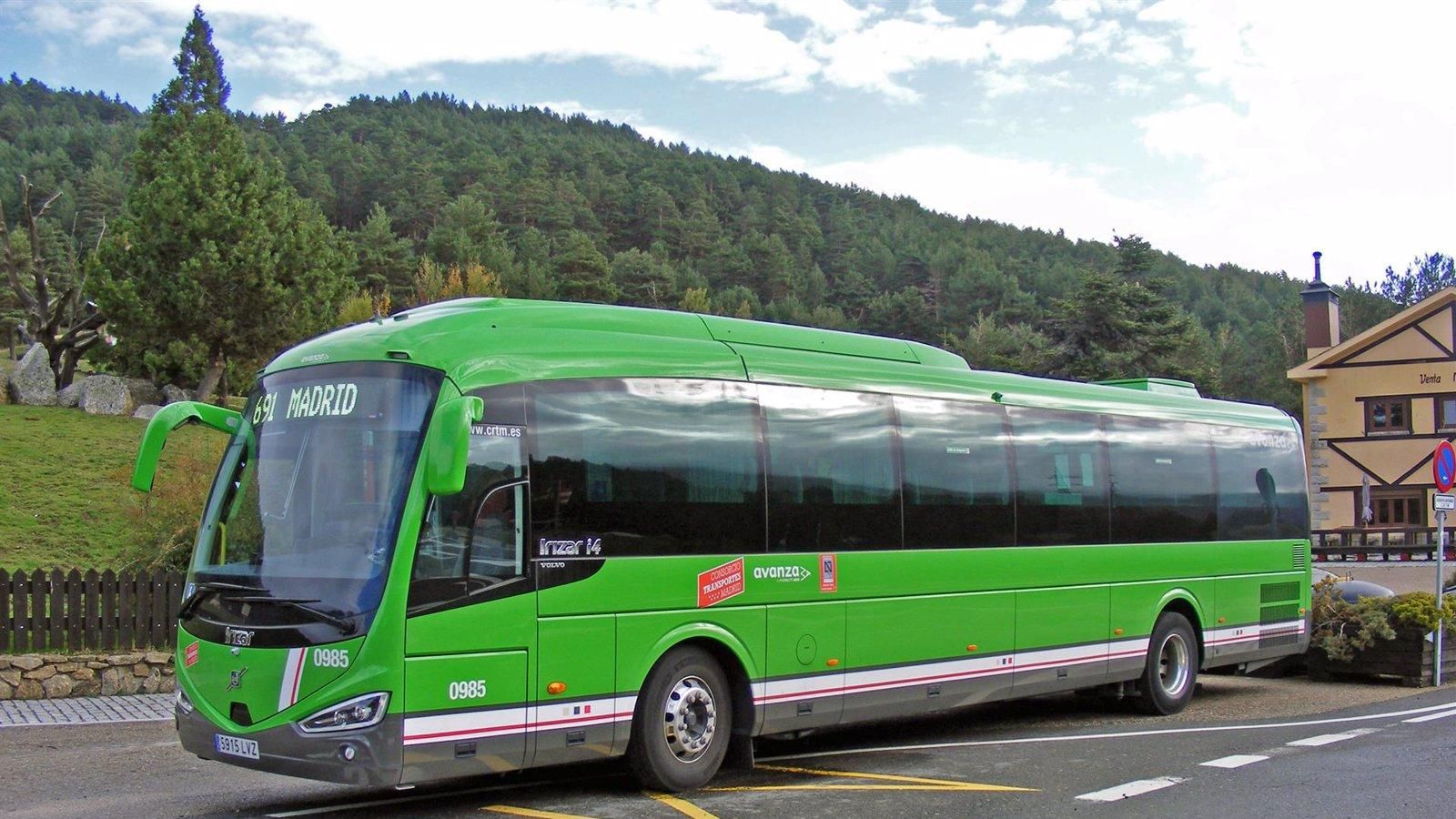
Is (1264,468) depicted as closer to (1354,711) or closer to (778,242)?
(1354,711)

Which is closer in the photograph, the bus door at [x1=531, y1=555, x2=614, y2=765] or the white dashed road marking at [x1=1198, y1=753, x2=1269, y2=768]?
the bus door at [x1=531, y1=555, x2=614, y2=765]

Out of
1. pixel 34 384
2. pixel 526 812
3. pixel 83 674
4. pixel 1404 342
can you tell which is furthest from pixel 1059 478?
pixel 1404 342

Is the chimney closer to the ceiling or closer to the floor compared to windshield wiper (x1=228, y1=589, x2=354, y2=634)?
closer to the ceiling

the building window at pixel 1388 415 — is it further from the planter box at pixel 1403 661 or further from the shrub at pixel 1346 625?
the shrub at pixel 1346 625

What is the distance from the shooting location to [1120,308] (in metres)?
55.4

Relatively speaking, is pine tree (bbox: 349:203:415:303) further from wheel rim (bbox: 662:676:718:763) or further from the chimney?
wheel rim (bbox: 662:676:718:763)

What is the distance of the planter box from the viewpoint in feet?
53.0

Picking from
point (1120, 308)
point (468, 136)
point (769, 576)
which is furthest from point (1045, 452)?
point (468, 136)

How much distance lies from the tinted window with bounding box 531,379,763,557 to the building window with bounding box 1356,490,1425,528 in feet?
150

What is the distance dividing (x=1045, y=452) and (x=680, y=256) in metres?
103

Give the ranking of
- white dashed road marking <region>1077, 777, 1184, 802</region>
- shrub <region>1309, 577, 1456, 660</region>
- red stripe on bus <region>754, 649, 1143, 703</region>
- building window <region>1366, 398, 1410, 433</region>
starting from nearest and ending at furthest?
white dashed road marking <region>1077, 777, 1184, 802</region>
red stripe on bus <region>754, 649, 1143, 703</region>
shrub <region>1309, 577, 1456, 660</region>
building window <region>1366, 398, 1410, 433</region>

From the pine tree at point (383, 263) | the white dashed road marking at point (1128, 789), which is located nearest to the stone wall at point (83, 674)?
the white dashed road marking at point (1128, 789)

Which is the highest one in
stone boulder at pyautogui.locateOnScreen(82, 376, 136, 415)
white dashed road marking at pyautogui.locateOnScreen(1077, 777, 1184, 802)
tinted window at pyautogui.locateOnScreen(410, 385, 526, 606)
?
stone boulder at pyautogui.locateOnScreen(82, 376, 136, 415)

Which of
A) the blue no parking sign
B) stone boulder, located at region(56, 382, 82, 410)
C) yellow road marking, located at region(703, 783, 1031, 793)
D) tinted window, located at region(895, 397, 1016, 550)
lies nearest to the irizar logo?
tinted window, located at region(895, 397, 1016, 550)
